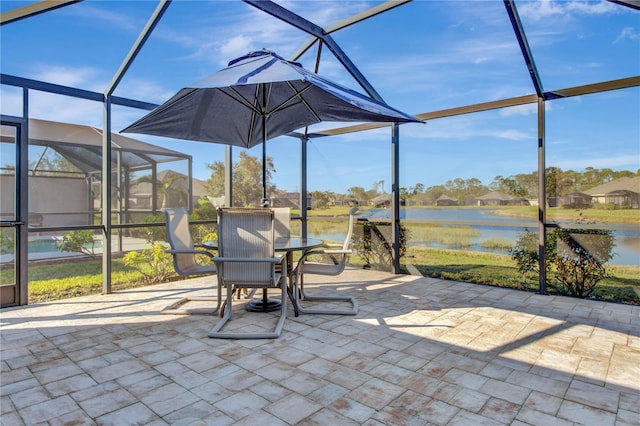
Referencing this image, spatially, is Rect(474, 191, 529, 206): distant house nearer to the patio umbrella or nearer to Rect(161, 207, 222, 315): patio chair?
the patio umbrella

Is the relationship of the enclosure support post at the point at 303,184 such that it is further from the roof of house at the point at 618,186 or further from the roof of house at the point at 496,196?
the roof of house at the point at 618,186

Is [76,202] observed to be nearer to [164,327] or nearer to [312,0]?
[164,327]

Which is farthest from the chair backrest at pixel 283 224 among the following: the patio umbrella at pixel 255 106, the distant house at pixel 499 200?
the distant house at pixel 499 200

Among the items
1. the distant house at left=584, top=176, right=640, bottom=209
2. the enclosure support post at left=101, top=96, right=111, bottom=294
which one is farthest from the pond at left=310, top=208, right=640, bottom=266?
the enclosure support post at left=101, top=96, right=111, bottom=294

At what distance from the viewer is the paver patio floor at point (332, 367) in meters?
2.05

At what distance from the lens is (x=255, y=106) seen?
4520 mm

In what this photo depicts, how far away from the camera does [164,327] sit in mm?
3527

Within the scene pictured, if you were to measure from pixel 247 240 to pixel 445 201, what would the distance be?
3.71 meters

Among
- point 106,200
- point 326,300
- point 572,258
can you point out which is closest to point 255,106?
point 106,200

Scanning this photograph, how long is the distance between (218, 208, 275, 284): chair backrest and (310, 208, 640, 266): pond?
3.45 meters

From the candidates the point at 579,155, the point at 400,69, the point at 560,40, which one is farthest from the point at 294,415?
the point at 400,69

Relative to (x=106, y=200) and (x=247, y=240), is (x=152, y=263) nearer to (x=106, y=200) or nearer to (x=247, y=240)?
(x=106, y=200)

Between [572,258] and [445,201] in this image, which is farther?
[445,201]

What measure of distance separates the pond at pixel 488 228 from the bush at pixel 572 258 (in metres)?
0.10
